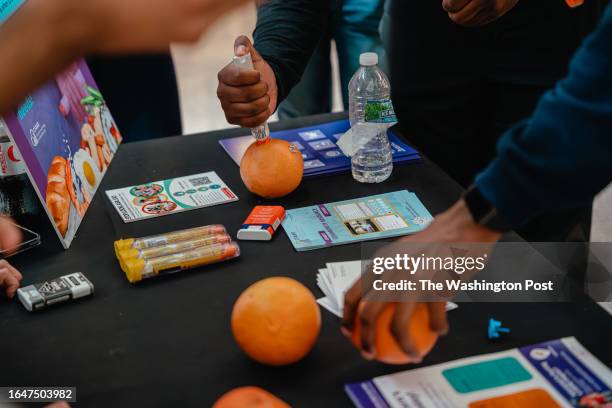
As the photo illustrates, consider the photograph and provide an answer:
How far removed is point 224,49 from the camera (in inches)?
189

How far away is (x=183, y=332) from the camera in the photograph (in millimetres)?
992

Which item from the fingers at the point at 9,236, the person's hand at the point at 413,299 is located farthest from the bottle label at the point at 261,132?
the person's hand at the point at 413,299

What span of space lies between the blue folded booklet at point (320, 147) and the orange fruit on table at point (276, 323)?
597mm

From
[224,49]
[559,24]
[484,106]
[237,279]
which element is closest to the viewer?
[237,279]

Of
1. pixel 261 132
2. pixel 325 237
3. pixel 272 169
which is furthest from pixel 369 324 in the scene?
pixel 261 132

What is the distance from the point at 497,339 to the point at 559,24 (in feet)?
3.26

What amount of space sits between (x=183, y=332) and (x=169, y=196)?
19.0 inches

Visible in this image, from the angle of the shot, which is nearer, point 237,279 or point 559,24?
point 237,279

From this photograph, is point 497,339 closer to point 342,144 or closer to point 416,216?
point 416,216

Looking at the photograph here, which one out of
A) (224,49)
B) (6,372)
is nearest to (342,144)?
(6,372)

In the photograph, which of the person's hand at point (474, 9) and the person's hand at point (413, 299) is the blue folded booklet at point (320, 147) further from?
the person's hand at point (413, 299)

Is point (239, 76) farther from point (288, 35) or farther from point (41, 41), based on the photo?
point (41, 41)

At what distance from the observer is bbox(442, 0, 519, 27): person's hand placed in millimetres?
1340

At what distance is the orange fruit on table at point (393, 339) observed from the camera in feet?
2.69
